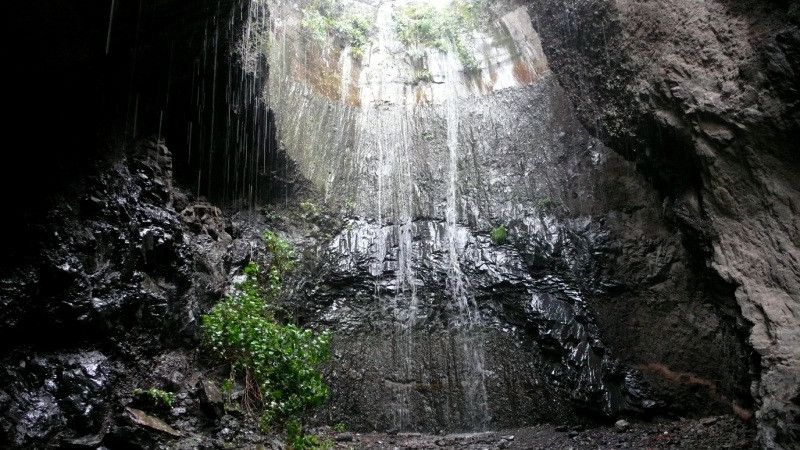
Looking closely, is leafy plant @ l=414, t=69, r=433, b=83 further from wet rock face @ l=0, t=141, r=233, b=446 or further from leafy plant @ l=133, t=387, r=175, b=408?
leafy plant @ l=133, t=387, r=175, b=408

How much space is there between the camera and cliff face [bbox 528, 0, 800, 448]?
5262 millimetres

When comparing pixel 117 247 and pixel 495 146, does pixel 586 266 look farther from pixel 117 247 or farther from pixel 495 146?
pixel 117 247

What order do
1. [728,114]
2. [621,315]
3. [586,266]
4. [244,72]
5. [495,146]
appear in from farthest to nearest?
[495,146], [586,266], [621,315], [244,72], [728,114]

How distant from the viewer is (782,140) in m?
5.42

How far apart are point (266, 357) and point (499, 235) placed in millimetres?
6037

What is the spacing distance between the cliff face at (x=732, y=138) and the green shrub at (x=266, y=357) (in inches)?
209

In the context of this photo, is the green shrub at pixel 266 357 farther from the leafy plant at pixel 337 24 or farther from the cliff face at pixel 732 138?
the leafy plant at pixel 337 24

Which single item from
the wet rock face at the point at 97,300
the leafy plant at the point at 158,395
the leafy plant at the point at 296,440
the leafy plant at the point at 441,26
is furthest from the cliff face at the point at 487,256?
the leafy plant at the point at 158,395

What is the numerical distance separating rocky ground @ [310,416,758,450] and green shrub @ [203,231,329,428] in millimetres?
1488

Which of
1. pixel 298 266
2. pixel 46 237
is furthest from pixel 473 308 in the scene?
pixel 46 237

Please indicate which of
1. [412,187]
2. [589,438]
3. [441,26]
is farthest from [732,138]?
[441,26]

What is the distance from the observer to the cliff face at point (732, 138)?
526 cm

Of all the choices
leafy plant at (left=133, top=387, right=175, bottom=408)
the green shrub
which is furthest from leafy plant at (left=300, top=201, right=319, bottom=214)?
leafy plant at (left=133, top=387, right=175, bottom=408)

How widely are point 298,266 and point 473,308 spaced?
150 inches
